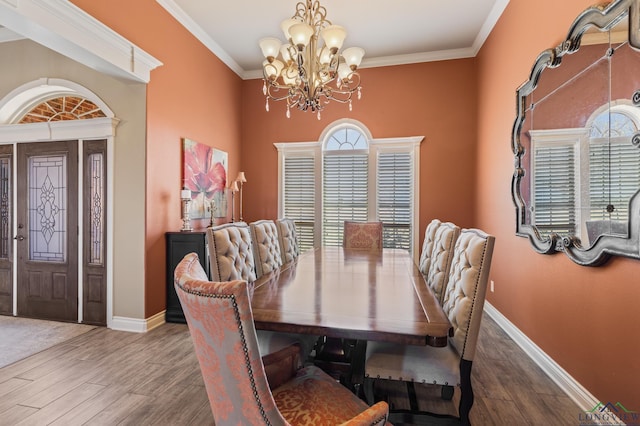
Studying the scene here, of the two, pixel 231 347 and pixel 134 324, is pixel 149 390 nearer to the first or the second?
pixel 134 324

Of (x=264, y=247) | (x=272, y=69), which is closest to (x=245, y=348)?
(x=264, y=247)

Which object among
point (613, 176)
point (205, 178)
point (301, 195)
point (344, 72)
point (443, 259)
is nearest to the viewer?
point (613, 176)

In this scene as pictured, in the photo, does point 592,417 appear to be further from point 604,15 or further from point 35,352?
point 35,352

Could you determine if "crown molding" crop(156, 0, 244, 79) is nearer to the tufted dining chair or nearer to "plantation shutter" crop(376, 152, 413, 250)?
"plantation shutter" crop(376, 152, 413, 250)

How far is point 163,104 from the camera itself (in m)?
3.34

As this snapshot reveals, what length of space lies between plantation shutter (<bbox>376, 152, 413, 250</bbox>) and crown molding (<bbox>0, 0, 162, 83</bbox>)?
3252 mm

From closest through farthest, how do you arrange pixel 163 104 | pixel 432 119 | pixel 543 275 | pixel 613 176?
pixel 613 176 → pixel 543 275 → pixel 163 104 → pixel 432 119

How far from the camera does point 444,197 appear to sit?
14.7 ft

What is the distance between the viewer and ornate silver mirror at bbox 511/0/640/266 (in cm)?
156

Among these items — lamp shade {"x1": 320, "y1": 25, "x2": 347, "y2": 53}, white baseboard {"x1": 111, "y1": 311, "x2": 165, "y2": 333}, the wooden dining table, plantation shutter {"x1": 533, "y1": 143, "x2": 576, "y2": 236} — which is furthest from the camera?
white baseboard {"x1": 111, "y1": 311, "x2": 165, "y2": 333}

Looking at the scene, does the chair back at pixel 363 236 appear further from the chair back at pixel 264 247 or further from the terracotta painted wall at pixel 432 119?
the chair back at pixel 264 247

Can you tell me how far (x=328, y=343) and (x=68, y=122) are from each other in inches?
140

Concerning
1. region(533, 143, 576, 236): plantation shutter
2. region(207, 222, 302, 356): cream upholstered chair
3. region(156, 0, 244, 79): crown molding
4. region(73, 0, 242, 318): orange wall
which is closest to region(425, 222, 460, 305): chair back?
region(533, 143, 576, 236): plantation shutter

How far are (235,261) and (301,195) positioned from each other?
296 cm
